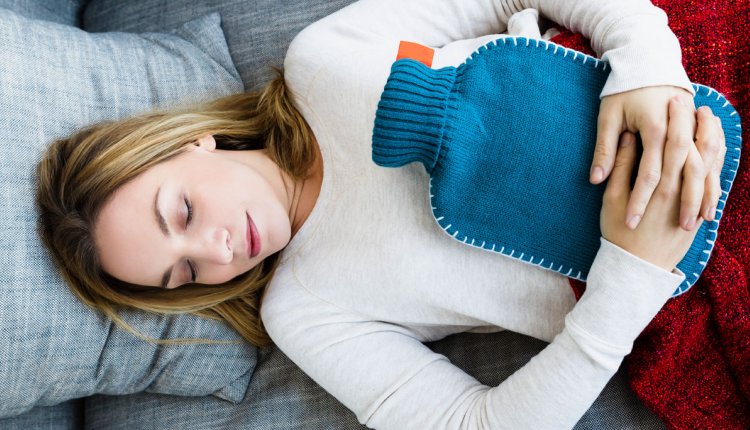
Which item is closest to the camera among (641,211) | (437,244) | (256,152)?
(641,211)

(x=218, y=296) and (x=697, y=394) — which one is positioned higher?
(x=697, y=394)

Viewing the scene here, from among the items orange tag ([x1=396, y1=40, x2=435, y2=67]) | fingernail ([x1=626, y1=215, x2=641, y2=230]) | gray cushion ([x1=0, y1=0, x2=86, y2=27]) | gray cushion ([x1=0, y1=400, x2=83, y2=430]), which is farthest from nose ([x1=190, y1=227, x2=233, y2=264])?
gray cushion ([x1=0, y1=0, x2=86, y2=27])

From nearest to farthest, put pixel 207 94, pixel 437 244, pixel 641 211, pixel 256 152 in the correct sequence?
pixel 641 211, pixel 437 244, pixel 256 152, pixel 207 94

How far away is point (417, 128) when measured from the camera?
99 centimetres

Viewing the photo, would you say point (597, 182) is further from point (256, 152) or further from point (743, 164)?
point (256, 152)

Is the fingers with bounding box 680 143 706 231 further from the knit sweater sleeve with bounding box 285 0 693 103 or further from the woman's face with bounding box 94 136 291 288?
the woman's face with bounding box 94 136 291 288

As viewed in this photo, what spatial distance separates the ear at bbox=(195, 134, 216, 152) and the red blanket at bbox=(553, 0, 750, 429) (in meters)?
0.88

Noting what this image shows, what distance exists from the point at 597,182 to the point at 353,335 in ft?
1.74

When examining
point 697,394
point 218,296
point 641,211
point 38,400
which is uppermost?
point 641,211

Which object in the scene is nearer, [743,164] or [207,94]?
[743,164]

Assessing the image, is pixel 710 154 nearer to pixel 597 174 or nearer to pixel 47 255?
pixel 597 174

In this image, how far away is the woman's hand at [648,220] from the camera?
957 mm

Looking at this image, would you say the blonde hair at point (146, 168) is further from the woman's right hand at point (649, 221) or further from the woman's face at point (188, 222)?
the woman's right hand at point (649, 221)

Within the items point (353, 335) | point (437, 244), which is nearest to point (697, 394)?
point (437, 244)
